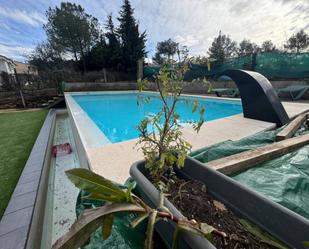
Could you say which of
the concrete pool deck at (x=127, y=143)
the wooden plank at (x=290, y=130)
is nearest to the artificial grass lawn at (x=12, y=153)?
the concrete pool deck at (x=127, y=143)

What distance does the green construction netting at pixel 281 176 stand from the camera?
1.32 meters

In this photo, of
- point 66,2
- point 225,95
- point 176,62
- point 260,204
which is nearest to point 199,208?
point 260,204

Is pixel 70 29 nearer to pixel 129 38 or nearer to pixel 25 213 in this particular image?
pixel 129 38

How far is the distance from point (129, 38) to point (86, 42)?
6.05 m

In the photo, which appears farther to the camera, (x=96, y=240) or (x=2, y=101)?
(x=2, y=101)

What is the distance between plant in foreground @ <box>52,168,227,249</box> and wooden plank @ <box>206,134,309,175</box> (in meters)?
1.12

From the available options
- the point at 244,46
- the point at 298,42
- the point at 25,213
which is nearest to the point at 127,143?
the point at 25,213

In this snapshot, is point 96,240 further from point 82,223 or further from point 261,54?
point 261,54

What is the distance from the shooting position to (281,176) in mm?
1603

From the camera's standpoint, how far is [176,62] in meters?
1.08

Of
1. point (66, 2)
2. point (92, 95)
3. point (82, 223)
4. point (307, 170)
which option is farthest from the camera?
point (66, 2)

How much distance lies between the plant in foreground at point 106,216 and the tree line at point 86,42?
20.7 metres

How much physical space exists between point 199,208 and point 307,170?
146 centimetres

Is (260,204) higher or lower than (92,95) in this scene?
higher
